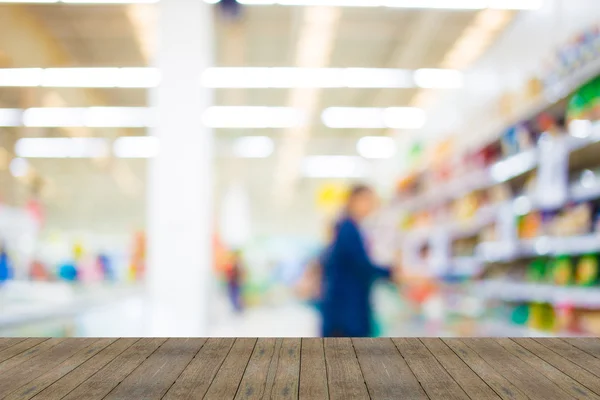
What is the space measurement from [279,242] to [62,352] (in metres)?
7.03

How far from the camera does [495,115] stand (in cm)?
525

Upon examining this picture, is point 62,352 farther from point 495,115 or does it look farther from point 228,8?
point 495,115

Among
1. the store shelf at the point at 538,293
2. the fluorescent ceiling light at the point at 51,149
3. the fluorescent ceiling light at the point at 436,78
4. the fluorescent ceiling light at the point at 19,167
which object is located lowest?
the store shelf at the point at 538,293

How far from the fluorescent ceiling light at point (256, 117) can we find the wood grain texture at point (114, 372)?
6547 mm

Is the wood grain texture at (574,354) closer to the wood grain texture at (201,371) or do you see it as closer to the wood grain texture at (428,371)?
the wood grain texture at (428,371)

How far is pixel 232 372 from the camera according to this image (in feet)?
7.68

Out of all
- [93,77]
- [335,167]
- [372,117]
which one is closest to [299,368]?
[93,77]

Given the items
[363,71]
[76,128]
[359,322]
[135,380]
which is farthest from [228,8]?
[76,128]

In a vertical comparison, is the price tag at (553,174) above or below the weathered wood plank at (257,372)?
above

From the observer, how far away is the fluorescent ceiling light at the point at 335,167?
10.5m

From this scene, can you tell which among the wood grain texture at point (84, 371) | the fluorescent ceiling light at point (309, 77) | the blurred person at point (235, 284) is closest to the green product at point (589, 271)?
the wood grain texture at point (84, 371)

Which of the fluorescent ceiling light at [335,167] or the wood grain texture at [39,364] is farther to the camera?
the fluorescent ceiling light at [335,167]

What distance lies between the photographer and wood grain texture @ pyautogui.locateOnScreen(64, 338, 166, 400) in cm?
210

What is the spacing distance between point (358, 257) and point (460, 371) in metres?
0.90
